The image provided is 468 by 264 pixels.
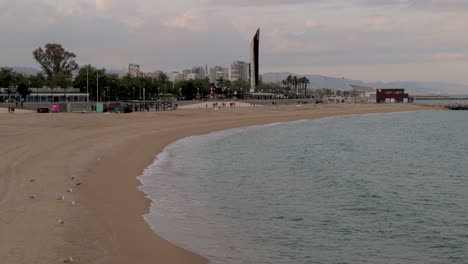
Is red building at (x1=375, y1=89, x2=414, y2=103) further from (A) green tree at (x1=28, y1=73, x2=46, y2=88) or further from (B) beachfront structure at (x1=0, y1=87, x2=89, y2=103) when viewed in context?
(A) green tree at (x1=28, y1=73, x2=46, y2=88)

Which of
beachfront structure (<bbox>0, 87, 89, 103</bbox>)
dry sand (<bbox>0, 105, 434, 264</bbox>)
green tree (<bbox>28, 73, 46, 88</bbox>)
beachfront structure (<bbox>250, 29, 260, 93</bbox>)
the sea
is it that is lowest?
the sea

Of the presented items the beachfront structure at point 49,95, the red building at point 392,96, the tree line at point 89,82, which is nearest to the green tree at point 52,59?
the tree line at point 89,82

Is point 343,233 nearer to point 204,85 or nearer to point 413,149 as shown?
point 413,149

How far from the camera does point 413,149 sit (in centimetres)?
3466

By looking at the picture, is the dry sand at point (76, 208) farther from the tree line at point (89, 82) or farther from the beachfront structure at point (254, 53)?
the beachfront structure at point (254, 53)

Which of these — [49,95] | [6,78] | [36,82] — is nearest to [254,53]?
[36,82]

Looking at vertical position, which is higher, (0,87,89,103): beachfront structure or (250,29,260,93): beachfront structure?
(250,29,260,93): beachfront structure

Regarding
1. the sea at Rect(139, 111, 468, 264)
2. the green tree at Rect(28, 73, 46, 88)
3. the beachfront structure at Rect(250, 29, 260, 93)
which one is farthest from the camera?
the beachfront structure at Rect(250, 29, 260, 93)

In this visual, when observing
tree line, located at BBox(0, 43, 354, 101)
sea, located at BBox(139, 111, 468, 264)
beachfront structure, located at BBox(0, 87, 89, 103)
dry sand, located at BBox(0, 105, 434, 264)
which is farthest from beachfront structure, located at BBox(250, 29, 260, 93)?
dry sand, located at BBox(0, 105, 434, 264)

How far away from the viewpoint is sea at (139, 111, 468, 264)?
35.2 ft

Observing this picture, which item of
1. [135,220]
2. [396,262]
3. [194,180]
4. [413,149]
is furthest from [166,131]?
[396,262]

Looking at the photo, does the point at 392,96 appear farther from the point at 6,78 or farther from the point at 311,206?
the point at 311,206

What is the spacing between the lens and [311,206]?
1516 centimetres

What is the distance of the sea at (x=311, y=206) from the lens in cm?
1072
